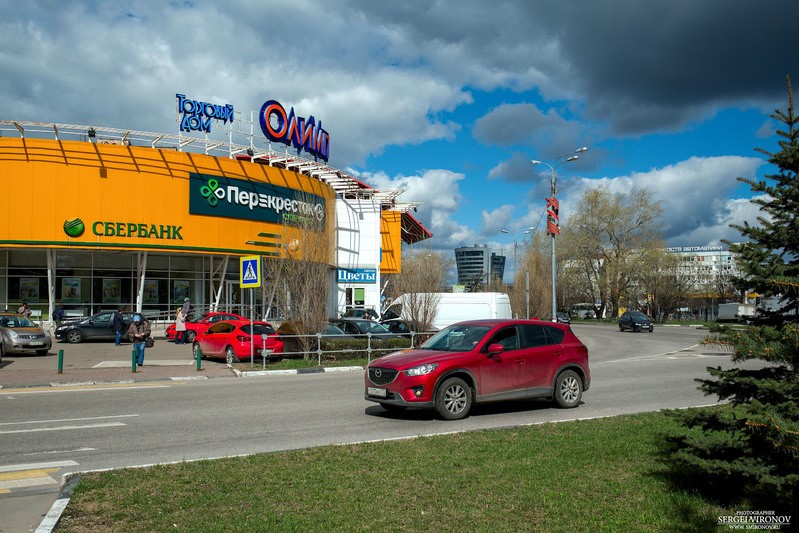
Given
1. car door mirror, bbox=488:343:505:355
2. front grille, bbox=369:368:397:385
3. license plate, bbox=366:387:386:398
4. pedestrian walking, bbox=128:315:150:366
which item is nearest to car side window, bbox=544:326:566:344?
car door mirror, bbox=488:343:505:355

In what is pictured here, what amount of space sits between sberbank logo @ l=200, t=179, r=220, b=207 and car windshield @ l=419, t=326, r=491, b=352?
2679cm

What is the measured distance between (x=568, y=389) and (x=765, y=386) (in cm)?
727

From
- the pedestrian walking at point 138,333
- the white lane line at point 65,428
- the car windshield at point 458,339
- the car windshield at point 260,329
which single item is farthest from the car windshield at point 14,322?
the car windshield at point 458,339

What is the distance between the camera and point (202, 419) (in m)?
11.3

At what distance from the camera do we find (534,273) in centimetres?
5459

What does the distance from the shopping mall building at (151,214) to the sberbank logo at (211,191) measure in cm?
6

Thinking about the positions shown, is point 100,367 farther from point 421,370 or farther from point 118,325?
point 421,370

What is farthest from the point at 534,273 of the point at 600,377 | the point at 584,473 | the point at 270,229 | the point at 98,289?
the point at 584,473

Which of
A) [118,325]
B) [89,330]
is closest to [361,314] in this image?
[118,325]

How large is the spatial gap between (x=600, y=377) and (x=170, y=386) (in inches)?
456

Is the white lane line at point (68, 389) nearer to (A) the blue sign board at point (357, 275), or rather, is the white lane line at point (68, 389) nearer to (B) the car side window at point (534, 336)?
(B) the car side window at point (534, 336)

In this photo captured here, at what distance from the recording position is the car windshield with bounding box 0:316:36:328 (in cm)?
2484

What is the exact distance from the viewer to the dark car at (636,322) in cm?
5009

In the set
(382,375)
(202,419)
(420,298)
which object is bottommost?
(202,419)
